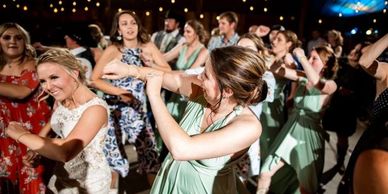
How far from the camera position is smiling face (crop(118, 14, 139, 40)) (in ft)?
12.3

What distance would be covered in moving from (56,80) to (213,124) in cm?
98

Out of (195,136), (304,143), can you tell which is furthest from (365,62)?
(195,136)

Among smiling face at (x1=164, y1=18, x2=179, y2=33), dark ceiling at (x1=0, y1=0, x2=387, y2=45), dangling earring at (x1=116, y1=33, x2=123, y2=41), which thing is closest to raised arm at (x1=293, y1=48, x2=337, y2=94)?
dangling earring at (x1=116, y1=33, x2=123, y2=41)

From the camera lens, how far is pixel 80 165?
2.19 meters

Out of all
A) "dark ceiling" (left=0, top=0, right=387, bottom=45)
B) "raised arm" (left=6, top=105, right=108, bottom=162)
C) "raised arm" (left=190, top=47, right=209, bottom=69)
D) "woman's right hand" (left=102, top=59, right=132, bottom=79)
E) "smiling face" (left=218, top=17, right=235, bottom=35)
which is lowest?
"raised arm" (left=6, top=105, right=108, bottom=162)

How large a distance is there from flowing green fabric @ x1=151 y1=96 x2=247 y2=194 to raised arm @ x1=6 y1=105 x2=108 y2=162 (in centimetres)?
48

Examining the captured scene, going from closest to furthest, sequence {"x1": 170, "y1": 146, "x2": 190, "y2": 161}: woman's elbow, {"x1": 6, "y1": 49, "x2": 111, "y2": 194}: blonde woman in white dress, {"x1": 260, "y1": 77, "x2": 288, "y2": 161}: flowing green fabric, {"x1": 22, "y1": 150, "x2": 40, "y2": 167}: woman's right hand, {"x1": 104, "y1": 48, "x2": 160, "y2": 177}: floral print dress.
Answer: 1. {"x1": 170, "y1": 146, "x2": 190, "y2": 161}: woman's elbow
2. {"x1": 6, "y1": 49, "x2": 111, "y2": 194}: blonde woman in white dress
3. {"x1": 22, "y1": 150, "x2": 40, "y2": 167}: woman's right hand
4. {"x1": 104, "y1": 48, "x2": 160, "y2": 177}: floral print dress
5. {"x1": 260, "y1": 77, "x2": 288, "y2": 161}: flowing green fabric

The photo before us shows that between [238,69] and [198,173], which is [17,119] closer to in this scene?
[198,173]

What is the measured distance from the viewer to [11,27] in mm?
3115

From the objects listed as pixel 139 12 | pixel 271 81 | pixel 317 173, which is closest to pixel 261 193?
pixel 317 173

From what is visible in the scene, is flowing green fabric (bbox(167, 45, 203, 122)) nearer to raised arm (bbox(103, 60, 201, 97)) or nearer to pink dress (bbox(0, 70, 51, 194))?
pink dress (bbox(0, 70, 51, 194))

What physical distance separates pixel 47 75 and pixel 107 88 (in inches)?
51.7

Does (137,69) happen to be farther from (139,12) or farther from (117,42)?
(139,12)

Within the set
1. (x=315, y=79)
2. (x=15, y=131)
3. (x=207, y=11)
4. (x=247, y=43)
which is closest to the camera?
(x=15, y=131)
